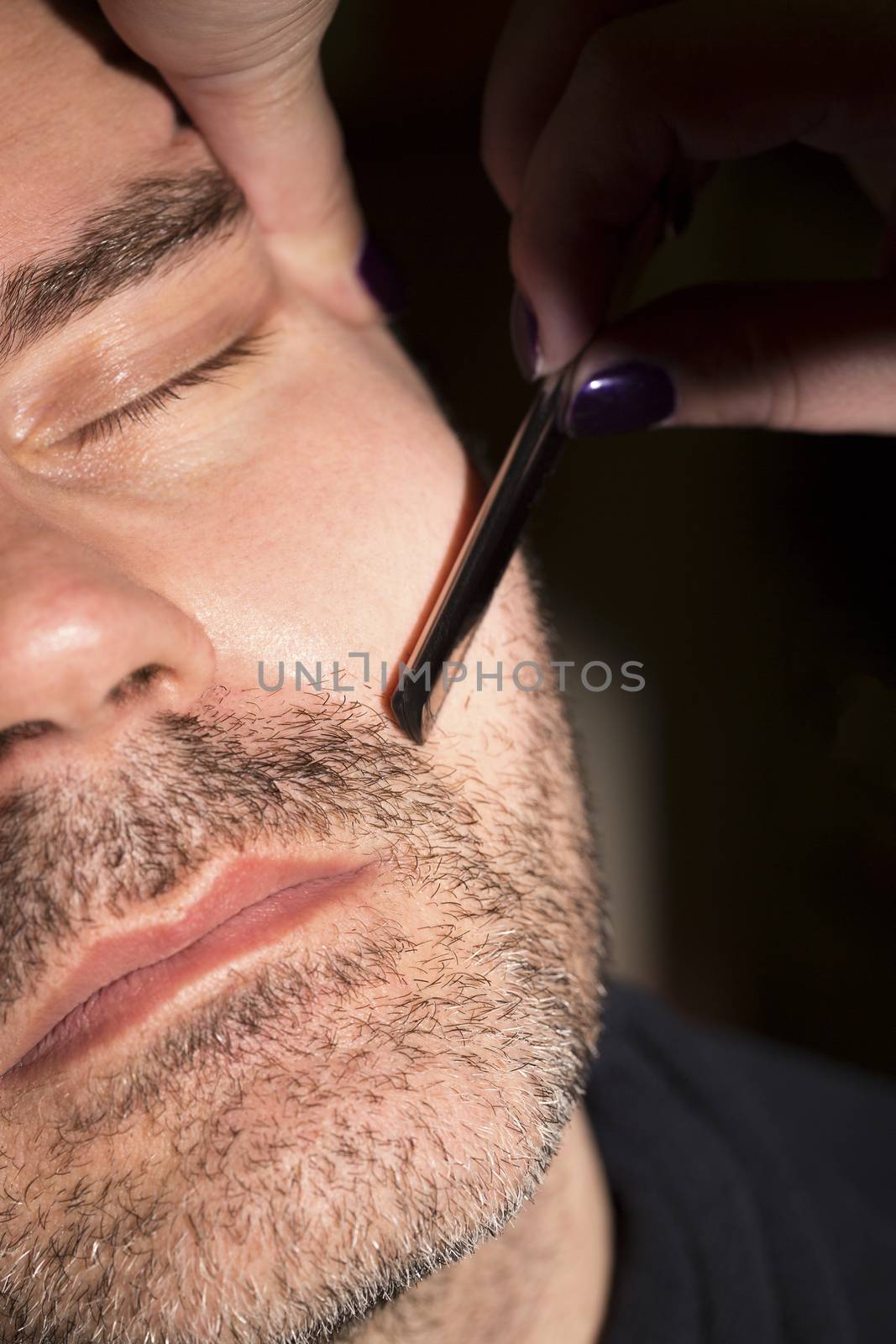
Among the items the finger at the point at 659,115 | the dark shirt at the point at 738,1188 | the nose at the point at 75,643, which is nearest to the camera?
the nose at the point at 75,643

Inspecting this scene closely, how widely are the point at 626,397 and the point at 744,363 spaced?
0.08 metres

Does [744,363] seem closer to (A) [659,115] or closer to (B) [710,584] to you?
(A) [659,115]

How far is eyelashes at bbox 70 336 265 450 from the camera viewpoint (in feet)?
2.17

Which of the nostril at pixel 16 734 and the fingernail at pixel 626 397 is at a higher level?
the fingernail at pixel 626 397

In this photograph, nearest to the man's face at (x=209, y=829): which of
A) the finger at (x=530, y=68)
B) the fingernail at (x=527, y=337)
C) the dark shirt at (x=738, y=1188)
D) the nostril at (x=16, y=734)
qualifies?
the nostril at (x=16, y=734)

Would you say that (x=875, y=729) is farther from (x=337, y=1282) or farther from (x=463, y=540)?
(x=337, y=1282)

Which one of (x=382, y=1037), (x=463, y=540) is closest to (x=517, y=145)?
(x=463, y=540)

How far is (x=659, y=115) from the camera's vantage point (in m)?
0.71

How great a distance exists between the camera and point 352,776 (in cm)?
65

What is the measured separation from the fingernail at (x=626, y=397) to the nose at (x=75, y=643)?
0.98ft

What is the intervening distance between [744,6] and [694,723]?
101 centimetres

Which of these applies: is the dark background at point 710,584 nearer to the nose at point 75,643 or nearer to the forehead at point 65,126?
the forehead at point 65,126

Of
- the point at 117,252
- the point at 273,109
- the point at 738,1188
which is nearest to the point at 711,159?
the point at 273,109

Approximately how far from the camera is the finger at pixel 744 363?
0.70 m
